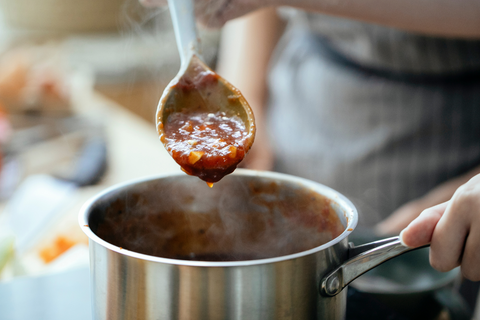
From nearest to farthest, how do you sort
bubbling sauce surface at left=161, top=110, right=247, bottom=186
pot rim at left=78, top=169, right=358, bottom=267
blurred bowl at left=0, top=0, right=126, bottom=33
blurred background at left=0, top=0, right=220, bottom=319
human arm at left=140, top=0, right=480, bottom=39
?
pot rim at left=78, top=169, right=358, bottom=267
bubbling sauce surface at left=161, top=110, right=247, bottom=186
human arm at left=140, top=0, right=480, bottom=39
blurred background at left=0, top=0, right=220, bottom=319
blurred bowl at left=0, top=0, right=126, bottom=33

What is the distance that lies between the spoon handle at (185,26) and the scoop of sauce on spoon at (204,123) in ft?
0.06

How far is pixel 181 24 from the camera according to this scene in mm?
765

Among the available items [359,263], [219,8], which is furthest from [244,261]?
[219,8]

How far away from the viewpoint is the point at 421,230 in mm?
494

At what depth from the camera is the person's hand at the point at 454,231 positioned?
1.57ft

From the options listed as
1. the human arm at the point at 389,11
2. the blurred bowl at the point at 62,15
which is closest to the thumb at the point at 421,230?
the human arm at the point at 389,11

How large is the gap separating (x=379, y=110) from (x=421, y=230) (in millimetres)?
856

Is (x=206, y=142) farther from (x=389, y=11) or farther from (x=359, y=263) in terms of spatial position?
(x=389, y=11)

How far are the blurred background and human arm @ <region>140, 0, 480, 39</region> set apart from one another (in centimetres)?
23

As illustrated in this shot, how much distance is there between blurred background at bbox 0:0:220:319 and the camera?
1090 mm

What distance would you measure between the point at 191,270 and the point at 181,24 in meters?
0.48

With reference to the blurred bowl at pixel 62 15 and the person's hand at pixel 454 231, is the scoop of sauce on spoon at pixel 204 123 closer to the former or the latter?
the person's hand at pixel 454 231

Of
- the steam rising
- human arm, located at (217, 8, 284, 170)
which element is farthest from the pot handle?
human arm, located at (217, 8, 284, 170)

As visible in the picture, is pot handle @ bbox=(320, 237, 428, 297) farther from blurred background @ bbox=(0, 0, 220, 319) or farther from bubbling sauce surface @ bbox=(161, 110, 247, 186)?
blurred background @ bbox=(0, 0, 220, 319)
